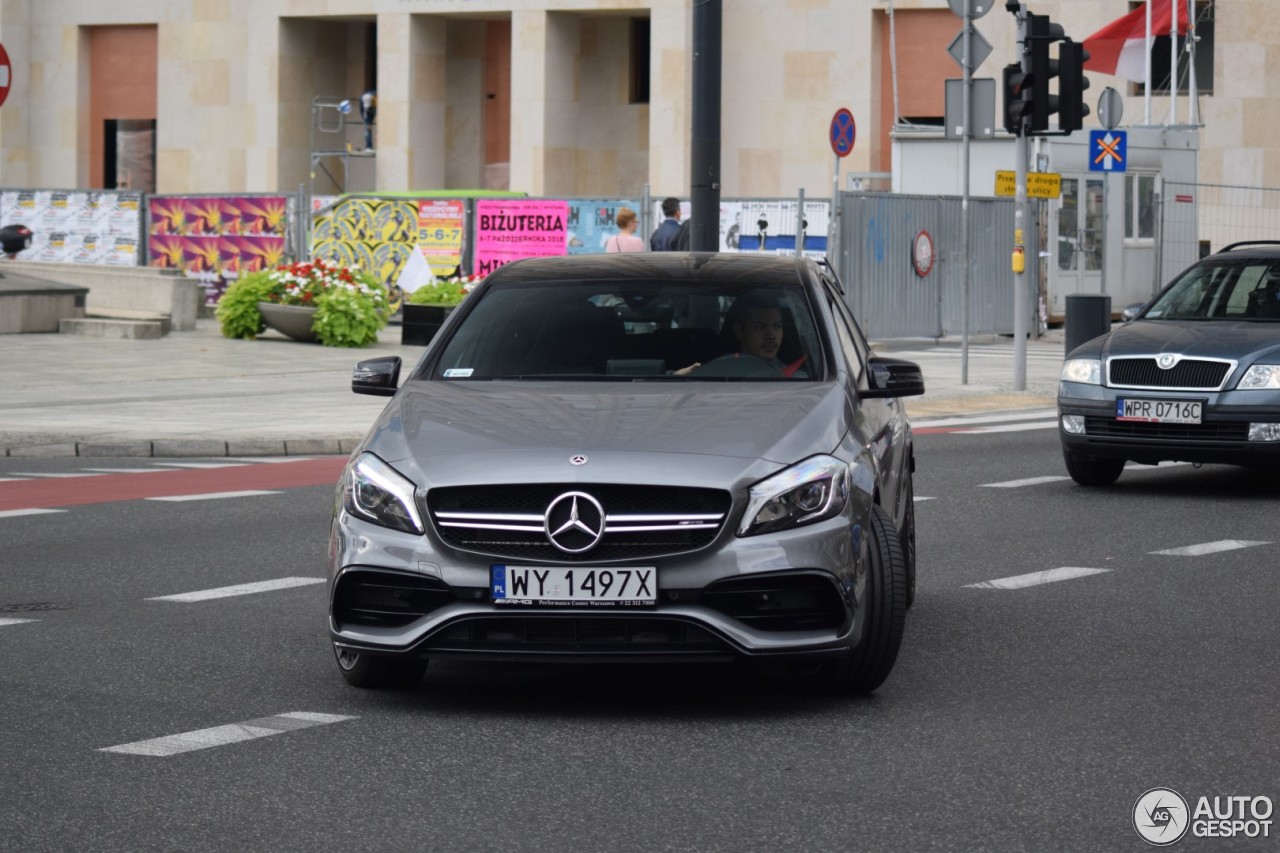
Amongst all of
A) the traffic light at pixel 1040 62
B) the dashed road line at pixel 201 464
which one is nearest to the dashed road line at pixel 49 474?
the dashed road line at pixel 201 464

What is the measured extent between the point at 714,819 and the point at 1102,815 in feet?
3.23

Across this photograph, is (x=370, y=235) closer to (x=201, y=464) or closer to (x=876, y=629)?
(x=201, y=464)

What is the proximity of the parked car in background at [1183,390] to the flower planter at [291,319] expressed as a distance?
607 inches

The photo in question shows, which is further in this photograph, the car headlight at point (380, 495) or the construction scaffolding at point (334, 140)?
the construction scaffolding at point (334, 140)

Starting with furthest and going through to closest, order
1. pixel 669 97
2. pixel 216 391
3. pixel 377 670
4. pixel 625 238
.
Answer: pixel 669 97 → pixel 625 238 → pixel 216 391 → pixel 377 670

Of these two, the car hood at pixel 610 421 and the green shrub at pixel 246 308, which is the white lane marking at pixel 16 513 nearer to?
the car hood at pixel 610 421

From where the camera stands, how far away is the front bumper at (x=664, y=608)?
659 cm

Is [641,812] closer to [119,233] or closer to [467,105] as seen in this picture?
[119,233]

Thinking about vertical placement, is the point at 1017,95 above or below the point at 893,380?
above

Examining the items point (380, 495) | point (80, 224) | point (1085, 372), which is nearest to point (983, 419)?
point (1085, 372)

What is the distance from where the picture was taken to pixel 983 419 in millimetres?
19844

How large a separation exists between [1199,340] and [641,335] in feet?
21.0

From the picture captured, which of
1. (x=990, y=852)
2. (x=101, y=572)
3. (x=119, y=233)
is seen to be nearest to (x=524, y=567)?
(x=990, y=852)

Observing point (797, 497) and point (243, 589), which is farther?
point (243, 589)
